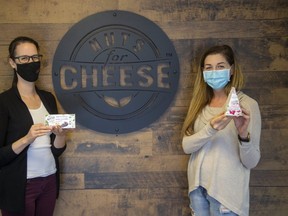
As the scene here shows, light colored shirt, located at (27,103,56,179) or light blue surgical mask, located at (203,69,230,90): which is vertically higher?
light blue surgical mask, located at (203,69,230,90)

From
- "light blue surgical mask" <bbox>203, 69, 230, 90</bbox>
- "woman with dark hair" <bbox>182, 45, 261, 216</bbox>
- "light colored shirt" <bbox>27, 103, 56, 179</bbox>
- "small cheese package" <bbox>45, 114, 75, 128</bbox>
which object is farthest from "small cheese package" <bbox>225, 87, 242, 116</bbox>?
"light colored shirt" <bbox>27, 103, 56, 179</bbox>

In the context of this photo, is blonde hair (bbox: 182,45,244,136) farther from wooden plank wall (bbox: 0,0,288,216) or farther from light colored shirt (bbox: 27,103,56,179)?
light colored shirt (bbox: 27,103,56,179)

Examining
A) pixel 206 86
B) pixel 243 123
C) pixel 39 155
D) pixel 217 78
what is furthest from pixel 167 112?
pixel 39 155

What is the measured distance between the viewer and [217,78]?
1.51 meters

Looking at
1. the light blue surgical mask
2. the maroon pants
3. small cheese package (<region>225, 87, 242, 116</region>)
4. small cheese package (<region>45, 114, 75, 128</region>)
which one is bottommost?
the maroon pants

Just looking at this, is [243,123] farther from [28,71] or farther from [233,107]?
[28,71]

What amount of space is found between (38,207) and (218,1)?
1504mm

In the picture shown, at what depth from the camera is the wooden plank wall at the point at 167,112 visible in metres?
1.86

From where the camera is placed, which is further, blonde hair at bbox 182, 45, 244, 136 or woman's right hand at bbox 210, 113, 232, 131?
blonde hair at bbox 182, 45, 244, 136

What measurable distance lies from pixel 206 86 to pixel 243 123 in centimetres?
34

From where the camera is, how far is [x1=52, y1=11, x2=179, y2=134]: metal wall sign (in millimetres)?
1845

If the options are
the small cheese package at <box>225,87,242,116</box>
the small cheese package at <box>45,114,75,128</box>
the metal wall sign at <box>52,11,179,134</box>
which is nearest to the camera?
the small cheese package at <box>225,87,242,116</box>

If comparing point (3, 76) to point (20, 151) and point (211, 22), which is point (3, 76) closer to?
point (20, 151)

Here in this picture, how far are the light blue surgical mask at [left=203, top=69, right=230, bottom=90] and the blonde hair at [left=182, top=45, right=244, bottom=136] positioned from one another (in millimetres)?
48
